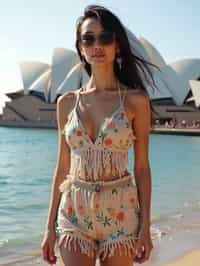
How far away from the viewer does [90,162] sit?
160 cm

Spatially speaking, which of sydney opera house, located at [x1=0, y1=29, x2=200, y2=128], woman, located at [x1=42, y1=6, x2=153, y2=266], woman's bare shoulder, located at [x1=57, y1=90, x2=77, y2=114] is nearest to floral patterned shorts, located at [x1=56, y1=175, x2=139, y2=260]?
woman, located at [x1=42, y1=6, x2=153, y2=266]

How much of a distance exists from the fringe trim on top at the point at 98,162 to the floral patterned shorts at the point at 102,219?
33mm

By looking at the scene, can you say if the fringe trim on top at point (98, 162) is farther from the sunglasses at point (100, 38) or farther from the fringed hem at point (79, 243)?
the sunglasses at point (100, 38)

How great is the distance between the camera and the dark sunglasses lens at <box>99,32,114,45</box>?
1.65m

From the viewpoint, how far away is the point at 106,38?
165 centimetres

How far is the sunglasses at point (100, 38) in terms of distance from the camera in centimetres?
165

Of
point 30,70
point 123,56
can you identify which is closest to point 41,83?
point 30,70

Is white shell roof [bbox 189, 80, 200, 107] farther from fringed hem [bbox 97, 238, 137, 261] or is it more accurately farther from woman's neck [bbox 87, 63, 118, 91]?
fringed hem [bbox 97, 238, 137, 261]

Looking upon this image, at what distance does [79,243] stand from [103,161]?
0.85 ft

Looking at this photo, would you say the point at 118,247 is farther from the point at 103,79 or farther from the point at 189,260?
the point at 189,260

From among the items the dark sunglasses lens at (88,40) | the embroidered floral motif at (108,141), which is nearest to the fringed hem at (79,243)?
the embroidered floral motif at (108,141)

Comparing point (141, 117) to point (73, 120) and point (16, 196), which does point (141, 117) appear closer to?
point (73, 120)

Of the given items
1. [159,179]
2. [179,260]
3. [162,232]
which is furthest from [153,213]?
[159,179]

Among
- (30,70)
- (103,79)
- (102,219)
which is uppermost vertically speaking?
(103,79)
